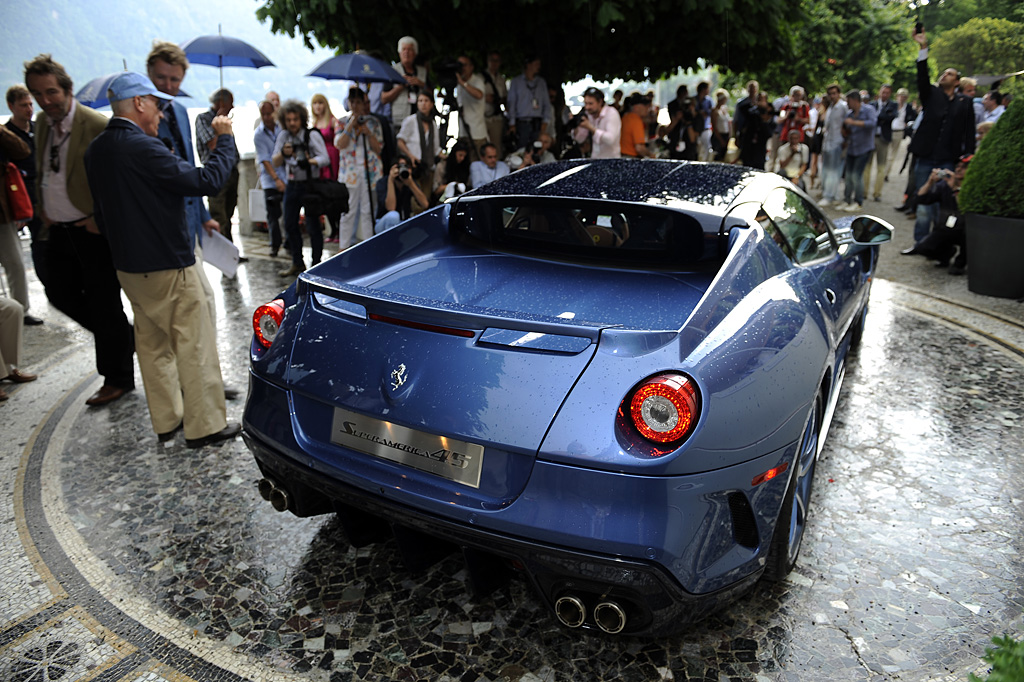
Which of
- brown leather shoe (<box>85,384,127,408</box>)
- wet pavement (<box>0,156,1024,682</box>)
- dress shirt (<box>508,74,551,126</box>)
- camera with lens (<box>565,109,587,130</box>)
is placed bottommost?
brown leather shoe (<box>85,384,127,408</box>)

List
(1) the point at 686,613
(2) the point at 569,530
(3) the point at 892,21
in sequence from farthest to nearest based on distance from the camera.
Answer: (3) the point at 892,21, (1) the point at 686,613, (2) the point at 569,530

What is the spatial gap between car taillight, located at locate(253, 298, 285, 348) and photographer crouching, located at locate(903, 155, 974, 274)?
292 inches

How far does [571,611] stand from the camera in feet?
6.67

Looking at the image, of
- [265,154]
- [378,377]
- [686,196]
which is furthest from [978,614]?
[265,154]

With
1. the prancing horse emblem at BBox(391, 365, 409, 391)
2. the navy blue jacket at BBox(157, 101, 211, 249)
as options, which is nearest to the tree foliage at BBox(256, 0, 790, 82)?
the navy blue jacket at BBox(157, 101, 211, 249)

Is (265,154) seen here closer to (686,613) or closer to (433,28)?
(433,28)

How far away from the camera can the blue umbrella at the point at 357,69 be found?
7.74 meters

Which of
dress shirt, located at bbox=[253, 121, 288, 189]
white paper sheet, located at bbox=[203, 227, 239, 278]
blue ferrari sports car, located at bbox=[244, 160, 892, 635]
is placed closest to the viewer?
blue ferrari sports car, located at bbox=[244, 160, 892, 635]

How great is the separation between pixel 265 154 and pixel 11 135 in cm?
333

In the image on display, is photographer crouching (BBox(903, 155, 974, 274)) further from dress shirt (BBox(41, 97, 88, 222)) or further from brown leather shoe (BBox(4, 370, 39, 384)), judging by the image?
brown leather shoe (BBox(4, 370, 39, 384))

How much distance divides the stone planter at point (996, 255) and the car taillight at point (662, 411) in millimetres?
6189

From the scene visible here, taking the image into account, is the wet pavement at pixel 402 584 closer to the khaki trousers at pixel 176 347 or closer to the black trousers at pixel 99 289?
the khaki trousers at pixel 176 347

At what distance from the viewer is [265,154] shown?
28.1 feet

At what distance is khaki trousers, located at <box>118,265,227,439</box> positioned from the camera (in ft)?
12.2
